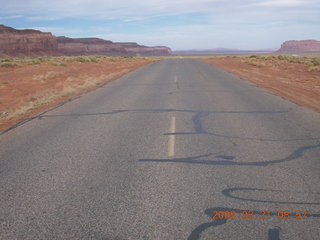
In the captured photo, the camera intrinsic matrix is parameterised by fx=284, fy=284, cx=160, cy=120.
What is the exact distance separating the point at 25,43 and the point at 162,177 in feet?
359

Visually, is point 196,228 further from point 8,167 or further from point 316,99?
point 316,99

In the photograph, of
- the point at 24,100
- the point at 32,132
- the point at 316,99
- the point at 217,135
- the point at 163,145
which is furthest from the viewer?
the point at 24,100

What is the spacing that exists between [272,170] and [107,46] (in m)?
190

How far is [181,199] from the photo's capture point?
391cm

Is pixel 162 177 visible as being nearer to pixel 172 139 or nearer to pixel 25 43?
pixel 172 139

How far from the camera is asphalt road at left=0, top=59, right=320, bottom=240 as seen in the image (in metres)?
3.33

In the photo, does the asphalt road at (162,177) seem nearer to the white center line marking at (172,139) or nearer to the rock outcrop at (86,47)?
the white center line marking at (172,139)

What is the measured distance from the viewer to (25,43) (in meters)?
99.4

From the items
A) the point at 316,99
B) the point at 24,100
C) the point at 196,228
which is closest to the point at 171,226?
the point at 196,228

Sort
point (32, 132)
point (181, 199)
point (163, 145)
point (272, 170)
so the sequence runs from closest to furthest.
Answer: point (181, 199) → point (272, 170) → point (163, 145) → point (32, 132)
